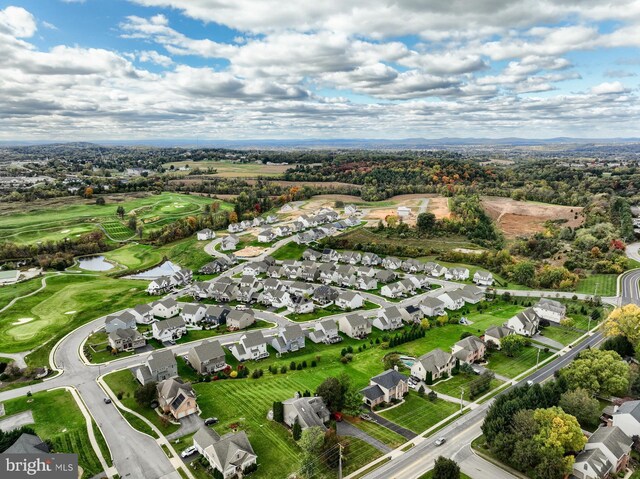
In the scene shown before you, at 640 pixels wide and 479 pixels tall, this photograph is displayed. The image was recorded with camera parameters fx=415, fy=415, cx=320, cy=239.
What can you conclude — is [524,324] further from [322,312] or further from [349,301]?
[322,312]

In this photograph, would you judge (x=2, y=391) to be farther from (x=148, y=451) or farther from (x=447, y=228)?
(x=447, y=228)

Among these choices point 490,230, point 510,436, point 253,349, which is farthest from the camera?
point 490,230

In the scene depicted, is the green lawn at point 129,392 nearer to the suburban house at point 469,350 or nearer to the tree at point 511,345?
the suburban house at point 469,350

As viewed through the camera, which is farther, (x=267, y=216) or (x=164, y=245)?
(x=267, y=216)

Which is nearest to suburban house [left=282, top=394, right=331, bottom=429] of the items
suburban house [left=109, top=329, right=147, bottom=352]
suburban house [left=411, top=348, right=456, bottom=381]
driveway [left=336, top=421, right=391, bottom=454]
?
driveway [left=336, top=421, right=391, bottom=454]

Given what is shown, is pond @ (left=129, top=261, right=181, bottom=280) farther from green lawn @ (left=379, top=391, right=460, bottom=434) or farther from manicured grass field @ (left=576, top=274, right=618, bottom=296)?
manicured grass field @ (left=576, top=274, right=618, bottom=296)

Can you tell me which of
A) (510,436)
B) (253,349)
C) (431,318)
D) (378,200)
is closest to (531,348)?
(431,318)

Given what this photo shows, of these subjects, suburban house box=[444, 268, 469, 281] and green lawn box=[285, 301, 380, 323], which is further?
suburban house box=[444, 268, 469, 281]
